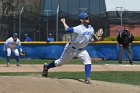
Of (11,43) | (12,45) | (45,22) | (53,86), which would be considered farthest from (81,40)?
(45,22)

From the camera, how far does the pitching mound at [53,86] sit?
9.45 m

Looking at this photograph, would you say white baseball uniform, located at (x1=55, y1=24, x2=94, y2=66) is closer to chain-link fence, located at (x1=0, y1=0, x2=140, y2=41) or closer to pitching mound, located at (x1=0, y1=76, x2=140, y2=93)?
pitching mound, located at (x1=0, y1=76, x2=140, y2=93)

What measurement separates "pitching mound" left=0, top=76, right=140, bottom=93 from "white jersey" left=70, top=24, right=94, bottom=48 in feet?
3.22

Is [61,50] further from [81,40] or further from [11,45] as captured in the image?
[81,40]

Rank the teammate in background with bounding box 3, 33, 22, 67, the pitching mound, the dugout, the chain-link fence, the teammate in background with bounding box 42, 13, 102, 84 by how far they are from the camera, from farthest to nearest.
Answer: the chain-link fence < the dugout < the teammate in background with bounding box 3, 33, 22, 67 < the teammate in background with bounding box 42, 13, 102, 84 < the pitching mound

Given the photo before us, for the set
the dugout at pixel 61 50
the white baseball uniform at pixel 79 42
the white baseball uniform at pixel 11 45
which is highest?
the white baseball uniform at pixel 79 42

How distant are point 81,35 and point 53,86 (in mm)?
1679

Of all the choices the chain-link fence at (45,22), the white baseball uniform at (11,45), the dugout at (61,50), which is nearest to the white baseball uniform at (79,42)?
the white baseball uniform at (11,45)

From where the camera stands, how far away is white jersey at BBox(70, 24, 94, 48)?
10812mm

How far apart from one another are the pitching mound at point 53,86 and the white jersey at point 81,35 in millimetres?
982

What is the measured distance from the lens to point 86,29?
35.7 feet

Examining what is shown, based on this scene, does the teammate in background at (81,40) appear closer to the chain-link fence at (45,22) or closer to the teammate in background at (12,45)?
the teammate in background at (12,45)

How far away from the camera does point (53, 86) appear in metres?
9.72

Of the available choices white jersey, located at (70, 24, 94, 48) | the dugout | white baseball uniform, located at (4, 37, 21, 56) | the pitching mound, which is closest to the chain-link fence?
the dugout
